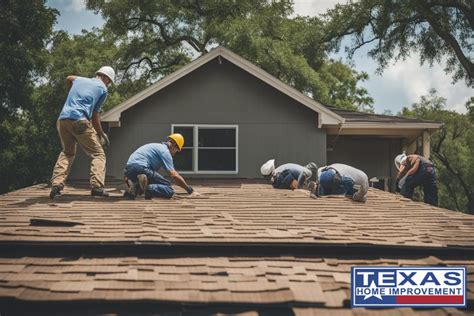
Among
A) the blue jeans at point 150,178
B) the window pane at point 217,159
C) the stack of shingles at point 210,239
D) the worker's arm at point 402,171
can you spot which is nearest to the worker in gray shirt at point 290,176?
the worker's arm at point 402,171

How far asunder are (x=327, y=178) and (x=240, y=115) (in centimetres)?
515

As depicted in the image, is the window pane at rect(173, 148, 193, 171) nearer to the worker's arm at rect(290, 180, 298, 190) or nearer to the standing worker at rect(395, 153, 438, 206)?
the worker's arm at rect(290, 180, 298, 190)

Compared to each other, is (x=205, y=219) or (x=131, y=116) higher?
(x=131, y=116)

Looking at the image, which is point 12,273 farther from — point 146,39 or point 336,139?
point 146,39

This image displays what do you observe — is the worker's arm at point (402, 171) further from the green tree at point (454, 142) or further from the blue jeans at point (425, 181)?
the green tree at point (454, 142)

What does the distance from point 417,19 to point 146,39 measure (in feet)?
44.3

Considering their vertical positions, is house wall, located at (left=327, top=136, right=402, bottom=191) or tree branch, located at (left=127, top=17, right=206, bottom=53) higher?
tree branch, located at (left=127, top=17, right=206, bottom=53)

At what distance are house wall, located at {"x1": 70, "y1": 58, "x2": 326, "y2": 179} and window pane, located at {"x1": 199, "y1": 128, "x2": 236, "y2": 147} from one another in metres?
0.21

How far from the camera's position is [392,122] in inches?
575

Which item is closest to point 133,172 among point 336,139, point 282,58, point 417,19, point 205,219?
point 205,219

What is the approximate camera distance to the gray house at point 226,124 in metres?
14.2

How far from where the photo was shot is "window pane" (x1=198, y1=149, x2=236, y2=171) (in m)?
14.2

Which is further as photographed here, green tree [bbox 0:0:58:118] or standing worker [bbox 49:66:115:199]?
green tree [bbox 0:0:58:118]

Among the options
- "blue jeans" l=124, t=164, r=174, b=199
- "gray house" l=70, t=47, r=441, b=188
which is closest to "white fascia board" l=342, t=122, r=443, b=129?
"gray house" l=70, t=47, r=441, b=188
